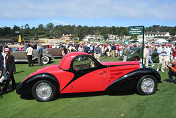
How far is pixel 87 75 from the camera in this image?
5.82 m

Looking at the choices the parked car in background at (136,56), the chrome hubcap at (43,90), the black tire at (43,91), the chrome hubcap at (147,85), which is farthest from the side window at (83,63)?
the parked car in background at (136,56)

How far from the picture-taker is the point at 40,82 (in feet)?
18.5

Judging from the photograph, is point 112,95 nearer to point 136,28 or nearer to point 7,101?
point 7,101

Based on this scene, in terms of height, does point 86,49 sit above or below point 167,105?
above

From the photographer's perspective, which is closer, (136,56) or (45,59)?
(136,56)

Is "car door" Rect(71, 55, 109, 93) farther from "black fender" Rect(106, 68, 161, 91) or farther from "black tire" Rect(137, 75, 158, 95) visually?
"black tire" Rect(137, 75, 158, 95)

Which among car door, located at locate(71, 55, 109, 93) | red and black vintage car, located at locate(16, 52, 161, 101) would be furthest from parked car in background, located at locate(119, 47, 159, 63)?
car door, located at locate(71, 55, 109, 93)

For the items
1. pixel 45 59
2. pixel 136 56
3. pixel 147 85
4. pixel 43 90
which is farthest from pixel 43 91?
pixel 136 56

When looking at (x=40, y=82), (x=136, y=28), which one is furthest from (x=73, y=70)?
(x=136, y=28)

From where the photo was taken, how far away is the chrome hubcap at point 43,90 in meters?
5.68

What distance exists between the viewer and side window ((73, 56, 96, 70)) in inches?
230

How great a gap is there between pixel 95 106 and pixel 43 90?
1.76 meters

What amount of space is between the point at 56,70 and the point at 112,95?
7.04 ft

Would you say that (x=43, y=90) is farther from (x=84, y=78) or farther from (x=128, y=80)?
(x=128, y=80)
